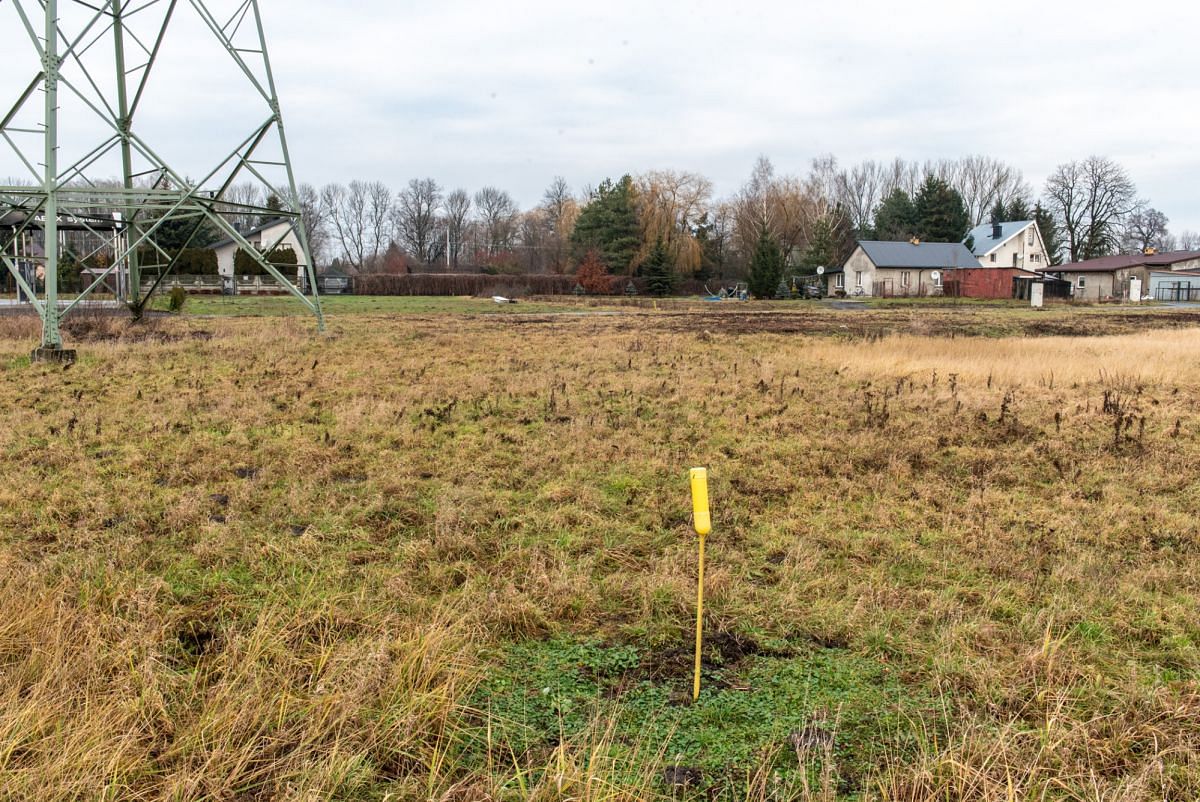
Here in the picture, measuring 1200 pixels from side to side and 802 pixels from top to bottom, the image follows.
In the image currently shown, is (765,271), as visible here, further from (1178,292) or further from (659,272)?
(1178,292)

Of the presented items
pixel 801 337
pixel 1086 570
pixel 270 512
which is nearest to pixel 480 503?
pixel 270 512

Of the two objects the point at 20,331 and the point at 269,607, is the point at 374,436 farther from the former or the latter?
the point at 20,331

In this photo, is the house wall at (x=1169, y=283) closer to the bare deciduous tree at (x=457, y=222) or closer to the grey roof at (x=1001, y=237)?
the grey roof at (x=1001, y=237)

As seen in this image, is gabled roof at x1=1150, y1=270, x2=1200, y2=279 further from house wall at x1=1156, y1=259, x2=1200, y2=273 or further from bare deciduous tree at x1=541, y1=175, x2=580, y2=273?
bare deciduous tree at x1=541, y1=175, x2=580, y2=273

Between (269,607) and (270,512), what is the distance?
1.83 metres

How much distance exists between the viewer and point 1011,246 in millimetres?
74875

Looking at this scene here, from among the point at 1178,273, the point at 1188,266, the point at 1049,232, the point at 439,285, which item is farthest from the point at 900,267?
the point at 439,285

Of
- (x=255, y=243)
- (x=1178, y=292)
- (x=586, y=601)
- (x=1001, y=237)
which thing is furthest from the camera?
(x=1001, y=237)

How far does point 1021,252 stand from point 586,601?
82.7 metres

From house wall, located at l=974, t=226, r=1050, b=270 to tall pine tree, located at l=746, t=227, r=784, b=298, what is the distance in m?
26.0

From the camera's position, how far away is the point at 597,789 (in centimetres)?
290

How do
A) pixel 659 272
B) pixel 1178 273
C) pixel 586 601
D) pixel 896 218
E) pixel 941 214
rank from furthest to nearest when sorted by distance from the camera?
pixel 896 218 → pixel 941 214 → pixel 659 272 → pixel 1178 273 → pixel 586 601

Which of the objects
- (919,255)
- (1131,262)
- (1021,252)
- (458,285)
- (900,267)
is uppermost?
(1021,252)

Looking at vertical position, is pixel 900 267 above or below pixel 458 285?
above
